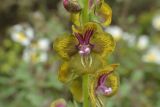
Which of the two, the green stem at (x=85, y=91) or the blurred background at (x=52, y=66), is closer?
the green stem at (x=85, y=91)

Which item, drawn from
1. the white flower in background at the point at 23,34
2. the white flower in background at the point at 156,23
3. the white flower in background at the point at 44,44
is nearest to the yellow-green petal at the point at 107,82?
the white flower in background at the point at 23,34

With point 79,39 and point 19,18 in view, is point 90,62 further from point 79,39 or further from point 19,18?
point 19,18

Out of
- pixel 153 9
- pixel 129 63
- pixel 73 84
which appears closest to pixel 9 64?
pixel 129 63

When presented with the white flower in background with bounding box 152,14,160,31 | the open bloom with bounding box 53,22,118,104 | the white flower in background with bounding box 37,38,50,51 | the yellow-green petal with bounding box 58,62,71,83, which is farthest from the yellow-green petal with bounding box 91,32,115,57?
the white flower in background with bounding box 152,14,160,31

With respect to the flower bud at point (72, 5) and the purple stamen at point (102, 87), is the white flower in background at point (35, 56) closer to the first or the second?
the purple stamen at point (102, 87)

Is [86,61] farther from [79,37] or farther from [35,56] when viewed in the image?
[35,56]

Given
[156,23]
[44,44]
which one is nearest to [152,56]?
[156,23]
